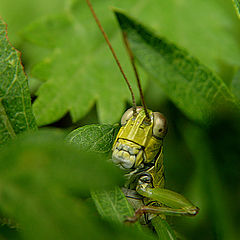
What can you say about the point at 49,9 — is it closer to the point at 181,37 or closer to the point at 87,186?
the point at 181,37

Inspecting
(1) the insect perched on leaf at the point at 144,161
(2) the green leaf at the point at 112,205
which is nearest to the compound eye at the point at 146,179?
(1) the insect perched on leaf at the point at 144,161

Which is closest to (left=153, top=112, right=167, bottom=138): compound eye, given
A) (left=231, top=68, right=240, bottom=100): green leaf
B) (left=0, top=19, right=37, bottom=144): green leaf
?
(left=231, top=68, right=240, bottom=100): green leaf

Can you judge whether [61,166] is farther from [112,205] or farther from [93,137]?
[93,137]

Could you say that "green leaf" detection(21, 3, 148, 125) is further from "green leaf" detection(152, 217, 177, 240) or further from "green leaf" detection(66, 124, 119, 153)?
"green leaf" detection(152, 217, 177, 240)

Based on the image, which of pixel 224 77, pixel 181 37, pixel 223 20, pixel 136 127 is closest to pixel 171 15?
pixel 181 37

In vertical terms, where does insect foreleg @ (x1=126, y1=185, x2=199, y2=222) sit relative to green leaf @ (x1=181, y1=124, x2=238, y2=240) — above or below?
above
